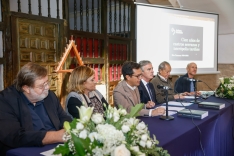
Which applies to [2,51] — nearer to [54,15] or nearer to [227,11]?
[54,15]

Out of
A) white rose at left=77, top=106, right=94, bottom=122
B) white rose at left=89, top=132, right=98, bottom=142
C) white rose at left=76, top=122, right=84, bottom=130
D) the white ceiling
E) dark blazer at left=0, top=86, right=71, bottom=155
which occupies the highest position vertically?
the white ceiling

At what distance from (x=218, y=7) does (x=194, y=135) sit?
14.7 ft

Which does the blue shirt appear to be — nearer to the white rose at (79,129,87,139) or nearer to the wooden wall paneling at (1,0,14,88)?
the white rose at (79,129,87,139)

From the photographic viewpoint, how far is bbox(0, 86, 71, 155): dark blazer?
140 centimetres

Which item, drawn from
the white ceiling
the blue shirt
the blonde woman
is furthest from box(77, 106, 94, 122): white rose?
the white ceiling

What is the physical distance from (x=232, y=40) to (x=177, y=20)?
183 cm

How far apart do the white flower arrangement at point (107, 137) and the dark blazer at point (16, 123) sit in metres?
0.50

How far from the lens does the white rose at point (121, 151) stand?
84 cm

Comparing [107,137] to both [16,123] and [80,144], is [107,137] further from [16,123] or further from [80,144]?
[16,123]

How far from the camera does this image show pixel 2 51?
2744 millimetres

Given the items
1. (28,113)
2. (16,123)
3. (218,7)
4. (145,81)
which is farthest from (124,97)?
(218,7)

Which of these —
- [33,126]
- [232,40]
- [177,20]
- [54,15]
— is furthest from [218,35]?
[33,126]

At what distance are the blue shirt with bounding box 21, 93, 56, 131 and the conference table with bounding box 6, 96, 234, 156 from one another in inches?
13.3

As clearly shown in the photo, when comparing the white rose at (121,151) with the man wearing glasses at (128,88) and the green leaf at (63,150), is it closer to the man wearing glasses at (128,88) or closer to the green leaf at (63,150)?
the green leaf at (63,150)
